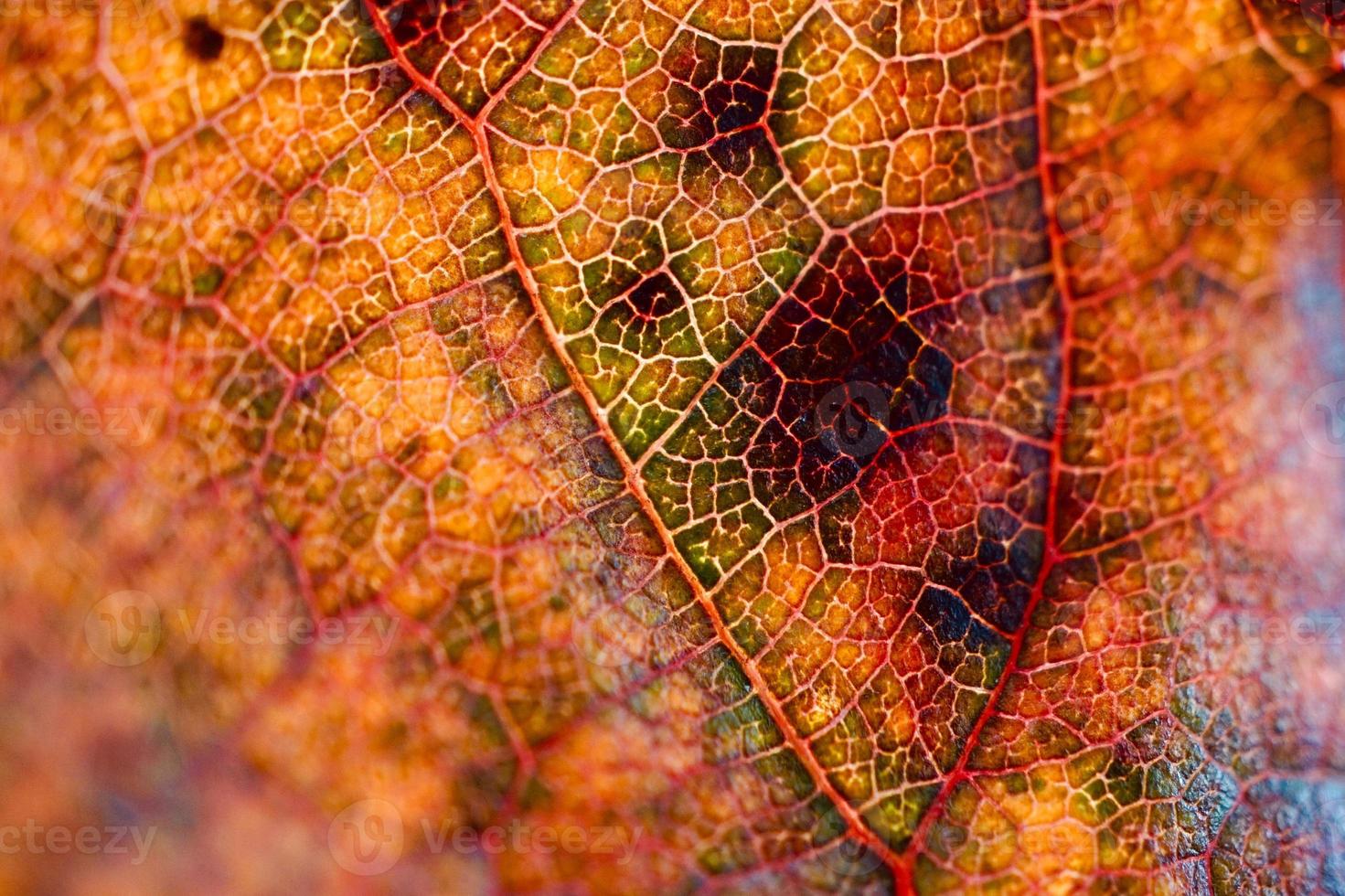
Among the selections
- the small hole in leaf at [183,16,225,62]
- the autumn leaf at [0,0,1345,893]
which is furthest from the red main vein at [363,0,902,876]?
the small hole in leaf at [183,16,225,62]

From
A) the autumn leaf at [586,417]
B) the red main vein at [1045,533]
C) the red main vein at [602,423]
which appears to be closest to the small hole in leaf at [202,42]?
the autumn leaf at [586,417]

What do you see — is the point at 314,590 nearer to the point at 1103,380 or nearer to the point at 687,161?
the point at 687,161

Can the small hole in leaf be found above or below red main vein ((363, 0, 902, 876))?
above

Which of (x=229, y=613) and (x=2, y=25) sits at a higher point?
(x=2, y=25)

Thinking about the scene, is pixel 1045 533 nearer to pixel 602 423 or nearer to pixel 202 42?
pixel 602 423

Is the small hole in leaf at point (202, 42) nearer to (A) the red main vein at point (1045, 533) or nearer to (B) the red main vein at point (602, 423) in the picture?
(B) the red main vein at point (602, 423)

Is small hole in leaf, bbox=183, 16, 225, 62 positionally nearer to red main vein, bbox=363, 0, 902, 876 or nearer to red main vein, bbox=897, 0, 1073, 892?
red main vein, bbox=363, 0, 902, 876

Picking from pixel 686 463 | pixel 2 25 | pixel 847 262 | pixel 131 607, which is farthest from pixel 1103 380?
pixel 2 25

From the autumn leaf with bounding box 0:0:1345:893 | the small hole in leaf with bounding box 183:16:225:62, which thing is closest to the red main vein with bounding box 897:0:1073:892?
the autumn leaf with bounding box 0:0:1345:893
